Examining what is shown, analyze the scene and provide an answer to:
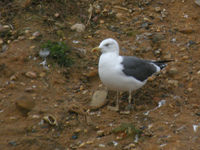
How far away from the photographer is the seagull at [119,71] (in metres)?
5.28

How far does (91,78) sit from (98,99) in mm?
616

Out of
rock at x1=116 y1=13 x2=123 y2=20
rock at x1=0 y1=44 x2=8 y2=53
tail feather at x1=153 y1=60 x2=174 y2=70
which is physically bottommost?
tail feather at x1=153 y1=60 x2=174 y2=70

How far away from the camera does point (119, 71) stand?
528 cm

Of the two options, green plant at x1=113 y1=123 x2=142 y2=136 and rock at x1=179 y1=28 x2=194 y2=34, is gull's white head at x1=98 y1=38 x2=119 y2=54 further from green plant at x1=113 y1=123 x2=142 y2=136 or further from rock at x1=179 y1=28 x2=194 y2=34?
rock at x1=179 y1=28 x2=194 y2=34

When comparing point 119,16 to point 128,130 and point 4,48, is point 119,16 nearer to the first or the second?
point 4,48

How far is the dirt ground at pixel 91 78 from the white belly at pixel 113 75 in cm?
38

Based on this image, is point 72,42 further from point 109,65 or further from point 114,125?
point 114,125

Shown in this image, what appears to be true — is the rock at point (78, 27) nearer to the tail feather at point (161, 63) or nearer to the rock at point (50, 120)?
the tail feather at point (161, 63)

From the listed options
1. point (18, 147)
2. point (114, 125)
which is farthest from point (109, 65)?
point (18, 147)

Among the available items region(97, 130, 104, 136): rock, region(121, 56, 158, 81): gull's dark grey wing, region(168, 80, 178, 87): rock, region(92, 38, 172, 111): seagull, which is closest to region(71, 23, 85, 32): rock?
region(92, 38, 172, 111): seagull

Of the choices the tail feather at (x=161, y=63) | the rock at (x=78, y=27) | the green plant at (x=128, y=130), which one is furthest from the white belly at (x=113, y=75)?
the rock at (x=78, y=27)

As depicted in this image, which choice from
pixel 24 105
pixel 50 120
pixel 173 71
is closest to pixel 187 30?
pixel 173 71

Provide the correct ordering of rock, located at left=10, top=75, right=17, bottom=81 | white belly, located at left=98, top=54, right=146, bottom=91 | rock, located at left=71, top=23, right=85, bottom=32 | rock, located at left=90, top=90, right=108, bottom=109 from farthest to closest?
rock, located at left=71, top=23, right=85, bottom=32
rock, located at left=10, top=75, right=17, bottom=81
rock, located at left=90, top=90, right=108, bottom=109
white belly, located at left=98, top=54, right=146, bottom=91

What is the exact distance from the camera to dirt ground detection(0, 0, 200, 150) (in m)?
4.83
